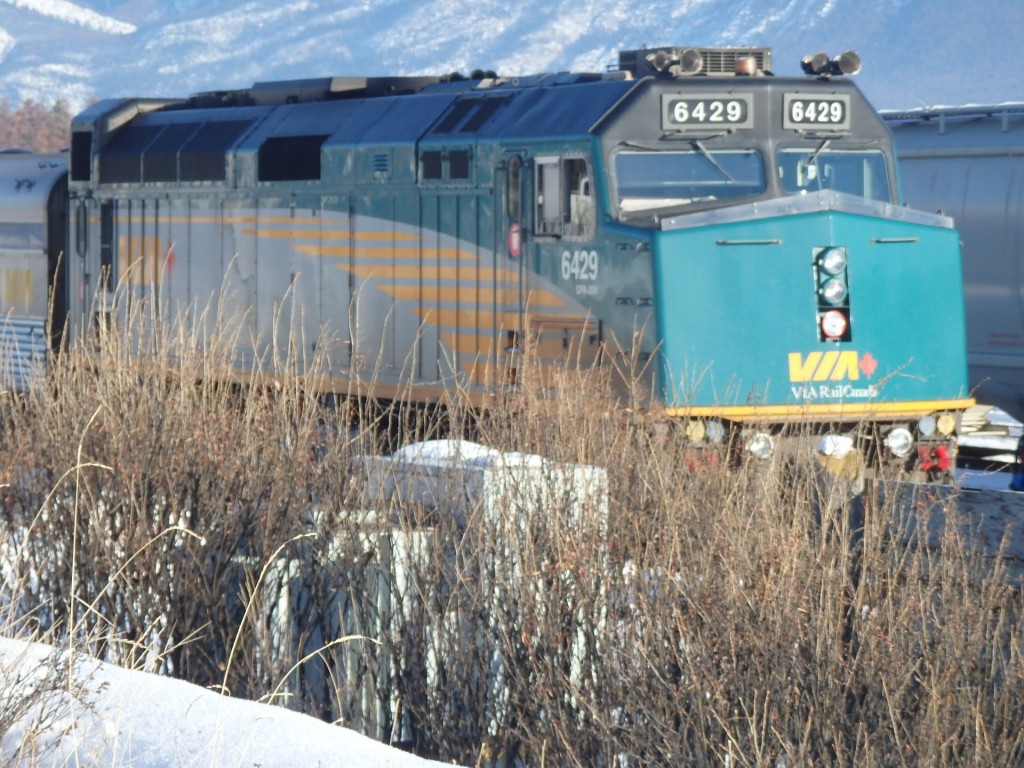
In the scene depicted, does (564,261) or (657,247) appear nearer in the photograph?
(657,247)

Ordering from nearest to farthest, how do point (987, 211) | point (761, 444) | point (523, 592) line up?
point (523, 592)
point (761, 444)
point (987, 211)

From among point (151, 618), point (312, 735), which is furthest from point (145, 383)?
point (312, 735)

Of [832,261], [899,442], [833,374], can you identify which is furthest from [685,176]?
[899,442]

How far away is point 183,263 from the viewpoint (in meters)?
15.6

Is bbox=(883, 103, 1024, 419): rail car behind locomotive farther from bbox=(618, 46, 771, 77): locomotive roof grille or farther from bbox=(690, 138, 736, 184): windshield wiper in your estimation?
bbox=(690, 138, 736, 184): windshield wiper

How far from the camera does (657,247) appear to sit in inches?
441

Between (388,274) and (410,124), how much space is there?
1199 mm

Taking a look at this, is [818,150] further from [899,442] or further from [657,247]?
[899,442]

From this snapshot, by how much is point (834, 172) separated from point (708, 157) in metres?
1.07

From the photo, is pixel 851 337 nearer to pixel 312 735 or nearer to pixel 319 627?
pixel 319 627

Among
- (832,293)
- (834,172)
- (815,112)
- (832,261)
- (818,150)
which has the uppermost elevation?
(815,112)

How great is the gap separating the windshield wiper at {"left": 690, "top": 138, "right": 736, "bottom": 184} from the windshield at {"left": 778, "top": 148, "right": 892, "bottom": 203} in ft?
1.28

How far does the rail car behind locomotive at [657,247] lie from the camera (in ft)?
37.4

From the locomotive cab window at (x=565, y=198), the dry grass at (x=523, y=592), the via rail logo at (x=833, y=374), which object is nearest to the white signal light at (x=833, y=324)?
the via rail logo at (x=833, y=374)
